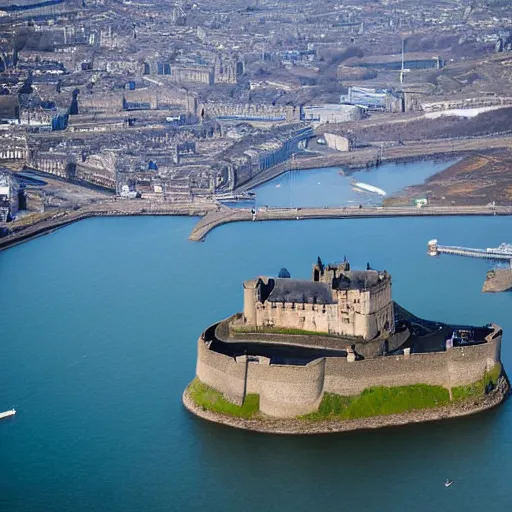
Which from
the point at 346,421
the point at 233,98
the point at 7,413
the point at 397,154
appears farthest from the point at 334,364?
the point at 233,98

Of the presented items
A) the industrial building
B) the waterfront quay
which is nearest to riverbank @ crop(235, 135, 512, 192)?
the industrial building

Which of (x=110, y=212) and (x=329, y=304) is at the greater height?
(x=329, y=304)

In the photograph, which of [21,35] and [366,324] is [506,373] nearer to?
[366,324]

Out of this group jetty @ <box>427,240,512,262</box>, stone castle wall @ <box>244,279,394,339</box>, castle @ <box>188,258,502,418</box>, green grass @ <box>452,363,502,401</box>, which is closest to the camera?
castle @ <box>188,258,502,418</box>

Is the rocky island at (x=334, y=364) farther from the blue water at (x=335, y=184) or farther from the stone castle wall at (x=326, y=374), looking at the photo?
the blue water at (x=335, y=184)

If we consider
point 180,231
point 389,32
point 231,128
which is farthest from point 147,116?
point 389,32

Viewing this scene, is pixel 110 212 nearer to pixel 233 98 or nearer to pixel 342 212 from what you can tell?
pixel 342 212

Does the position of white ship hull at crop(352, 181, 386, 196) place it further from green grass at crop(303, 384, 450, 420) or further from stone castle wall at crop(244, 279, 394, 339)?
green grass at crop(303, 384, 450, 420)
